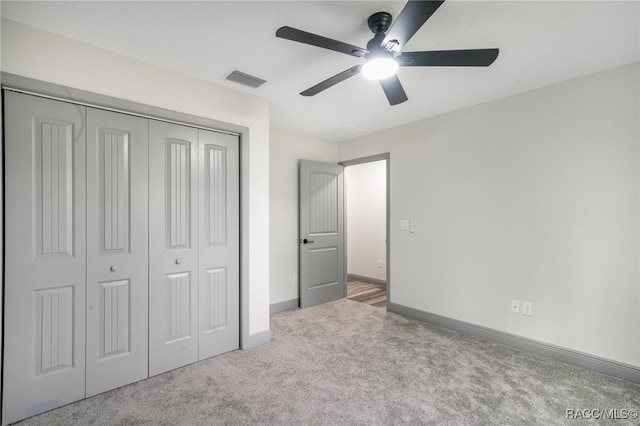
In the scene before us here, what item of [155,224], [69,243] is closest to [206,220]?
[155,224]

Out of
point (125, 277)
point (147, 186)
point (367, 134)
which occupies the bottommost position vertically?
point (125, 277)

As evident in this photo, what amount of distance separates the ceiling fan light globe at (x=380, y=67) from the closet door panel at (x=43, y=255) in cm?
200

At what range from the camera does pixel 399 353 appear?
9.00 ft

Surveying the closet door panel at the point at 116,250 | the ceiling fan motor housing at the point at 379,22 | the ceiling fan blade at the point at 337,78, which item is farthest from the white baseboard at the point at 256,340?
the ceiling fan motor housing at the point at 379,22

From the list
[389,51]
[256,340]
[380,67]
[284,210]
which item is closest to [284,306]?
[256,340]

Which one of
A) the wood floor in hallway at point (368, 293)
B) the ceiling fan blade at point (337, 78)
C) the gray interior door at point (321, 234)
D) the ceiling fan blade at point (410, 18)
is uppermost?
the ceiling fan blade at point (410, 18)

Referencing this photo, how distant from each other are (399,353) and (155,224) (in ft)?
8.05

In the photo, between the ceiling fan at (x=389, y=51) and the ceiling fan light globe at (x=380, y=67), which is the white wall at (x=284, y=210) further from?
the ceiling fan light globe at (x=380, y=67)

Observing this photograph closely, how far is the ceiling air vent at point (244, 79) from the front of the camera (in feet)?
8.05

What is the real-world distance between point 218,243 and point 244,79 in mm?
1495

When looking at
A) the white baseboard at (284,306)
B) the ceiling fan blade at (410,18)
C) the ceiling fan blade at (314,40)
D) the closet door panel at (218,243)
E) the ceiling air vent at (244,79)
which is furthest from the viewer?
the white baseboard at (284,306)

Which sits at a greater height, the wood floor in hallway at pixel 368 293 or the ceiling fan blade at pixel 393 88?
the ceiling fan blade at pixel 393 88

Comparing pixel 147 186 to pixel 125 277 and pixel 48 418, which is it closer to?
pixel 125 277

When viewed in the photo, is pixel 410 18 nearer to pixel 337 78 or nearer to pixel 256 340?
pixel 337 78
